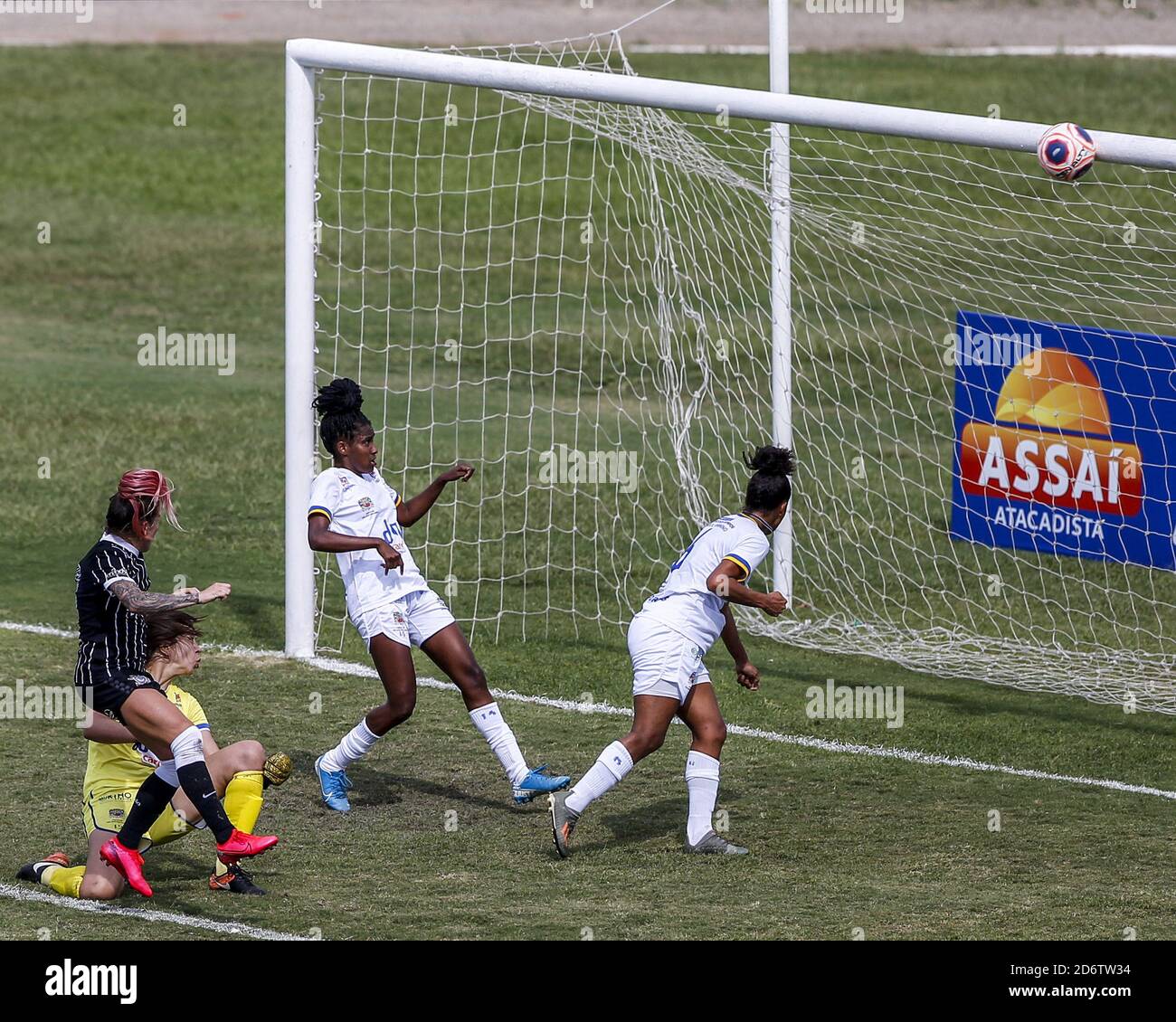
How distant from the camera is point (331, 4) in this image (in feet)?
127

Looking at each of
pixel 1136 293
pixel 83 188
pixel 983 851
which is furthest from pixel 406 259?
pixel 983 851

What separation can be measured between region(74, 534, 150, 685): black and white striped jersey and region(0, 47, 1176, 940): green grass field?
3.02 ft

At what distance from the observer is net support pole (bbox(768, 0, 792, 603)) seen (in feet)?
38.9

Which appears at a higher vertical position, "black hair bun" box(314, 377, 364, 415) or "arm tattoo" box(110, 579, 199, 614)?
"black hair bun" box(314, 377, 364, 415)

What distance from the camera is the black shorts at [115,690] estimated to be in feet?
23.7

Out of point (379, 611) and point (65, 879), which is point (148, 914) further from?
point (379, 611)

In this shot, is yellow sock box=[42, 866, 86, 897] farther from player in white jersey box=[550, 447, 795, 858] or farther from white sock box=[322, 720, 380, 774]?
player in white jersey box=[550, 447, 795, 858]

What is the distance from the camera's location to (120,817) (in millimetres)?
7434

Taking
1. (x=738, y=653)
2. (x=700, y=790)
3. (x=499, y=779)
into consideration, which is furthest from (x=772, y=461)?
(x=499, y=779)

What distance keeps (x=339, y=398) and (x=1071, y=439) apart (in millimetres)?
5674

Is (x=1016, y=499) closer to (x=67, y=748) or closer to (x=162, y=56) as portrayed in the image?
(x=67, y=748)

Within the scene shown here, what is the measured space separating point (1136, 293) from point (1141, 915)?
10.6 m

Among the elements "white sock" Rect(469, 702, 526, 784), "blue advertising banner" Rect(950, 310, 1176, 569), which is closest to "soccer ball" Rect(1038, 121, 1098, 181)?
"white sock" Rect(469, 702, 526, 784)

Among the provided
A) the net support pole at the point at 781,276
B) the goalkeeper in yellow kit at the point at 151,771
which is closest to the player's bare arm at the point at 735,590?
the goalkeeper in yellow kit at the point at 151,771
